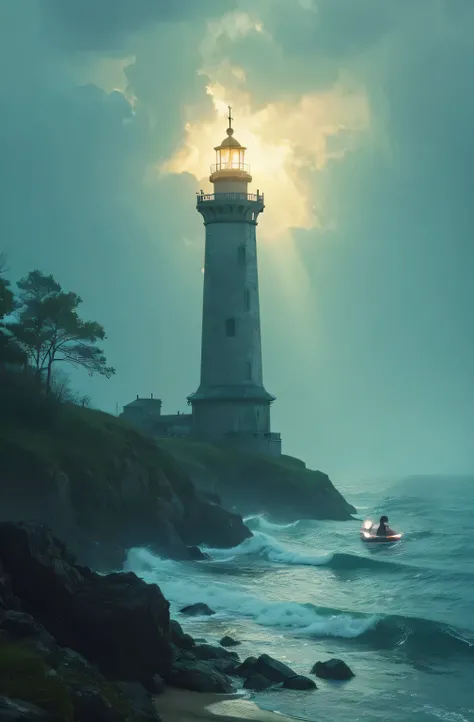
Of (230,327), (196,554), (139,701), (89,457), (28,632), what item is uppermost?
(230,327)

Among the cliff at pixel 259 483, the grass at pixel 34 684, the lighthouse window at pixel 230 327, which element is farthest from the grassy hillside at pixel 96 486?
the grass at pixel 34 684

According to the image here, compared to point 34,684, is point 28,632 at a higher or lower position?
higher

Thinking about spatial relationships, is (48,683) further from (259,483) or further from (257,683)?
(259,483)

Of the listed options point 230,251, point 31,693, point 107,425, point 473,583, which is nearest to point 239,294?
point 230,251

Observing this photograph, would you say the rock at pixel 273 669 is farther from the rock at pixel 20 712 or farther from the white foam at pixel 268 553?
the white foam at pixel 268 553

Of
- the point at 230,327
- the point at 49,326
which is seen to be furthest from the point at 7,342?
the point at 230,327

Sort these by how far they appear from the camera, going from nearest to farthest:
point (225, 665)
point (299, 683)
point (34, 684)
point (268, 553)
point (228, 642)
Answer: point (34, 684)
point (299, 683)
point (225, 665)
point (228, 642)
point (268, 553)
